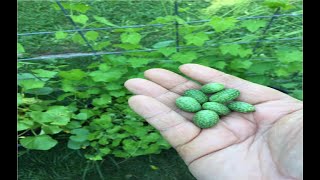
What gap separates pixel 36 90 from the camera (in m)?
2.31

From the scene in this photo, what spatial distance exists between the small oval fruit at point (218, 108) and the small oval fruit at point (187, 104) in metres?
0.05

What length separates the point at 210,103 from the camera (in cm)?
208

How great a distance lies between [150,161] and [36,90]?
77cm

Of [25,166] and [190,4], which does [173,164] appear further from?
[190,4]

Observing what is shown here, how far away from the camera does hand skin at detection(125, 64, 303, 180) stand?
1753 millimetres

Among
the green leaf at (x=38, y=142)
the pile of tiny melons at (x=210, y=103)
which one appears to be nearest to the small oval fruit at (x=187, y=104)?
the pile of tiny melons at (x=210, y=103)

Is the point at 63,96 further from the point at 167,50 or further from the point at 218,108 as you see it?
the point at 218,108

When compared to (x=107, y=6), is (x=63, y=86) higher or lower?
lower

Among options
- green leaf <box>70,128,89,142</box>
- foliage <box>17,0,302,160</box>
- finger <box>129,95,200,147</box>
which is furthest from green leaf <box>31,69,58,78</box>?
finger <box>129,95,200,147</box>

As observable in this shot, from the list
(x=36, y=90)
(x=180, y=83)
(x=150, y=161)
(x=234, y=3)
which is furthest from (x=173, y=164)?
(x=234, y=3)

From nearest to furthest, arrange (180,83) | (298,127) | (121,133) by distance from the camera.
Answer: (298,127), (180,83), (121,133)

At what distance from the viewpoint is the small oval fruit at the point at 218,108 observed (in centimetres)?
204

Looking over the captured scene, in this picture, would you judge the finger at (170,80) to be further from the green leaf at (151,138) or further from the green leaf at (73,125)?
the green leaf at (73,125)

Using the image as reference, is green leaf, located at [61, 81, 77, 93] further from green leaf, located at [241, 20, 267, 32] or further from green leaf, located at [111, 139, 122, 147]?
green leaf, located at [241, 20, 267, 32]
